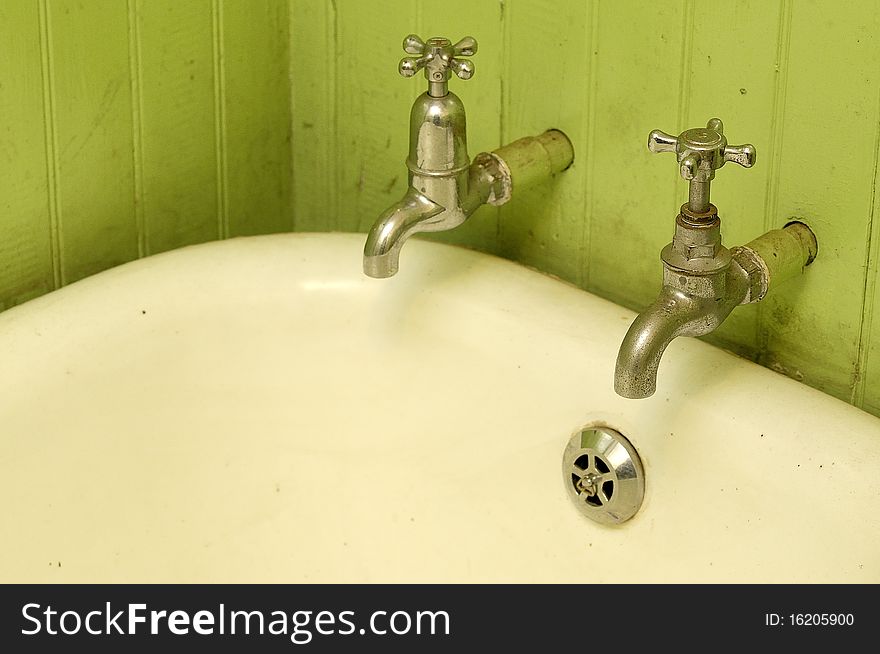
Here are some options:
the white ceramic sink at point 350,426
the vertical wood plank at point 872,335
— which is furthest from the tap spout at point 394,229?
the vertical wood plank at point 872,335

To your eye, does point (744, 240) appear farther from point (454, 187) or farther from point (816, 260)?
point (454, 187)

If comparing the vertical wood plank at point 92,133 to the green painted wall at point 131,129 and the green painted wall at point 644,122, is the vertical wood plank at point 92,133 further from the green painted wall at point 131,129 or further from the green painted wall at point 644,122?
the green painted wall at point 644,122

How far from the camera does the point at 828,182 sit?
896mm

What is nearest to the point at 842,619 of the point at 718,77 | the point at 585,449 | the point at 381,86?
the point at 585,449

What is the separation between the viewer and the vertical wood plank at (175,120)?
1.09 metres

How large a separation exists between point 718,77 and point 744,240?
13 centimetres

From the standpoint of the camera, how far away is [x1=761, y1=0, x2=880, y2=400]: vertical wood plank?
860 mm

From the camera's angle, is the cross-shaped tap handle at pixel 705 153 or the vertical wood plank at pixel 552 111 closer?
the cross-shaped tap handle at pixel 705 153

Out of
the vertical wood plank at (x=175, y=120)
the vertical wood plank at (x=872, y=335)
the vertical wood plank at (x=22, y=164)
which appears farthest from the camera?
the vertical wood plank at (x=175, y=120)

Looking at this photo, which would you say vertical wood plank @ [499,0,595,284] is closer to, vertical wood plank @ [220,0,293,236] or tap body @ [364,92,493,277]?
tap body @ [364,92,493,277]

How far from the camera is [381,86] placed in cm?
117

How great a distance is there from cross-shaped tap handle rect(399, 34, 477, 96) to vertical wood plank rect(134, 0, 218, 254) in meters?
0.30

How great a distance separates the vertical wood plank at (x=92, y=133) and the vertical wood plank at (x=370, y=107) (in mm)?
218

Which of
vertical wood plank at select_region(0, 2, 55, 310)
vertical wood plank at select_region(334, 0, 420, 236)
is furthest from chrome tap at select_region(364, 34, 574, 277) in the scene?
vertical wood plank at select_region(0, 2, 55, 310)
